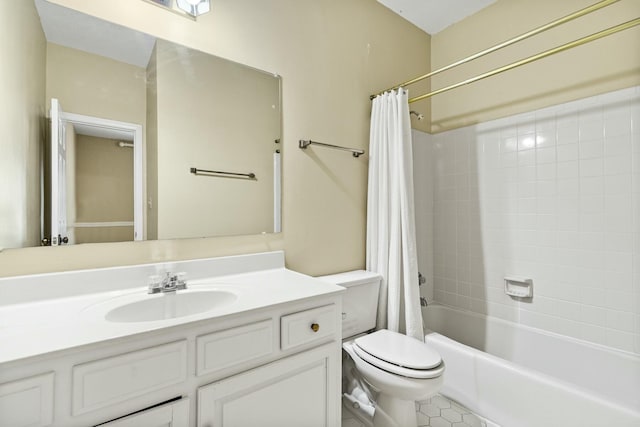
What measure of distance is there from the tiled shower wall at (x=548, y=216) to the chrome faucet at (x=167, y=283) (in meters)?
1.73

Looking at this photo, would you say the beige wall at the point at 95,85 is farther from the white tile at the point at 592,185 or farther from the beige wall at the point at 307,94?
the white tile at the point at 592,185

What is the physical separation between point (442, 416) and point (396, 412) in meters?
0.40

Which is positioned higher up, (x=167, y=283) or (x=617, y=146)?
(x=617, y=146)

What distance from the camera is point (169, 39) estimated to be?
4.26ft

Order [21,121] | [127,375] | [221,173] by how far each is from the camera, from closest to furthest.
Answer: [127,375] < [21,121] < [221,173]

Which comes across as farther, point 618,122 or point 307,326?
point 618,122

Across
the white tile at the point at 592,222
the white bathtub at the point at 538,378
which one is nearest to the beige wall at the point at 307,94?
the white bathtub at the point at 538,378

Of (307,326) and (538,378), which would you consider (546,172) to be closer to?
(538,378)

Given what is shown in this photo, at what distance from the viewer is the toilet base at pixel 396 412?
4.46 feet

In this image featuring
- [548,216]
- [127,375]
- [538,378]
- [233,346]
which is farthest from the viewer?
[548,216]

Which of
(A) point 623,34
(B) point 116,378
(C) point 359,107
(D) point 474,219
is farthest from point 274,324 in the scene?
(A) point 623,34

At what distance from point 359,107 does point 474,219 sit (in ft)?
3.72

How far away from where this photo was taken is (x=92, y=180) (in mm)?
1139

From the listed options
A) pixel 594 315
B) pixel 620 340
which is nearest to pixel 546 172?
pixel 594 315
